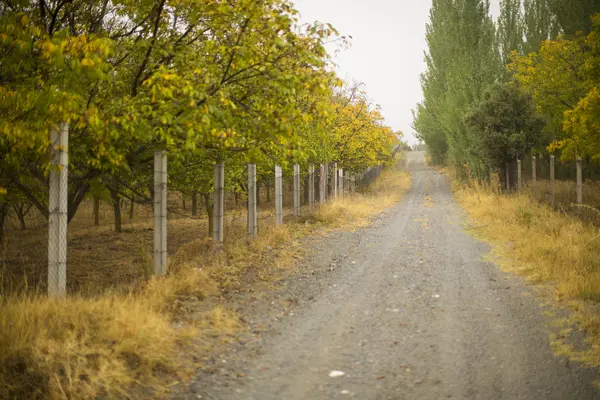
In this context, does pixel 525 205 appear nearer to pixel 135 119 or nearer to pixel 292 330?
pixel 292 330

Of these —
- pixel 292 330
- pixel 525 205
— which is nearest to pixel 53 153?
pixel 292 330

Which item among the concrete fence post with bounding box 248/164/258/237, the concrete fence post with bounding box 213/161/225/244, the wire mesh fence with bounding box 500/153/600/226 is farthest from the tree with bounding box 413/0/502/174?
the concrete fence post with bounding box 213/161/225/244

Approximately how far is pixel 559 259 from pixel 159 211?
6.54m

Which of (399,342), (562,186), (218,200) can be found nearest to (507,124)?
(562,186)

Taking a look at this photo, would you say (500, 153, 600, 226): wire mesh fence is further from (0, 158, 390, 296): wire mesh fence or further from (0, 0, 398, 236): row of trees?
(0, 0, 398, 236): row of trees

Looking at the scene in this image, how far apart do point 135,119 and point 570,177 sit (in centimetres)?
3198

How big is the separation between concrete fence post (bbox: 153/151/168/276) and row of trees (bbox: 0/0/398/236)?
239mm

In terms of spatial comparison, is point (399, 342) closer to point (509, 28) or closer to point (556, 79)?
point (556, 79)

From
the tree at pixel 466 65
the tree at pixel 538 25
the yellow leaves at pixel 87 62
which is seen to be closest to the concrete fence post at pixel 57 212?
the yellow leaves at pixel 87 62

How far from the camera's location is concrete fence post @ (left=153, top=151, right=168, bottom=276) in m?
7.15

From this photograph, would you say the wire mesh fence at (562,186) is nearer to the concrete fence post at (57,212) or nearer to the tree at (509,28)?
the tree at (509,28)

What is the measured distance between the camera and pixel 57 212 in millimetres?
5660

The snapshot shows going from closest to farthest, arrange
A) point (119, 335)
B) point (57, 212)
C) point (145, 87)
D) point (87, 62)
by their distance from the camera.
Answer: point (119, 335) < point (87, 62) < point (57, 212) < point (145, 87)

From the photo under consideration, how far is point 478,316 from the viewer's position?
5824 mm
